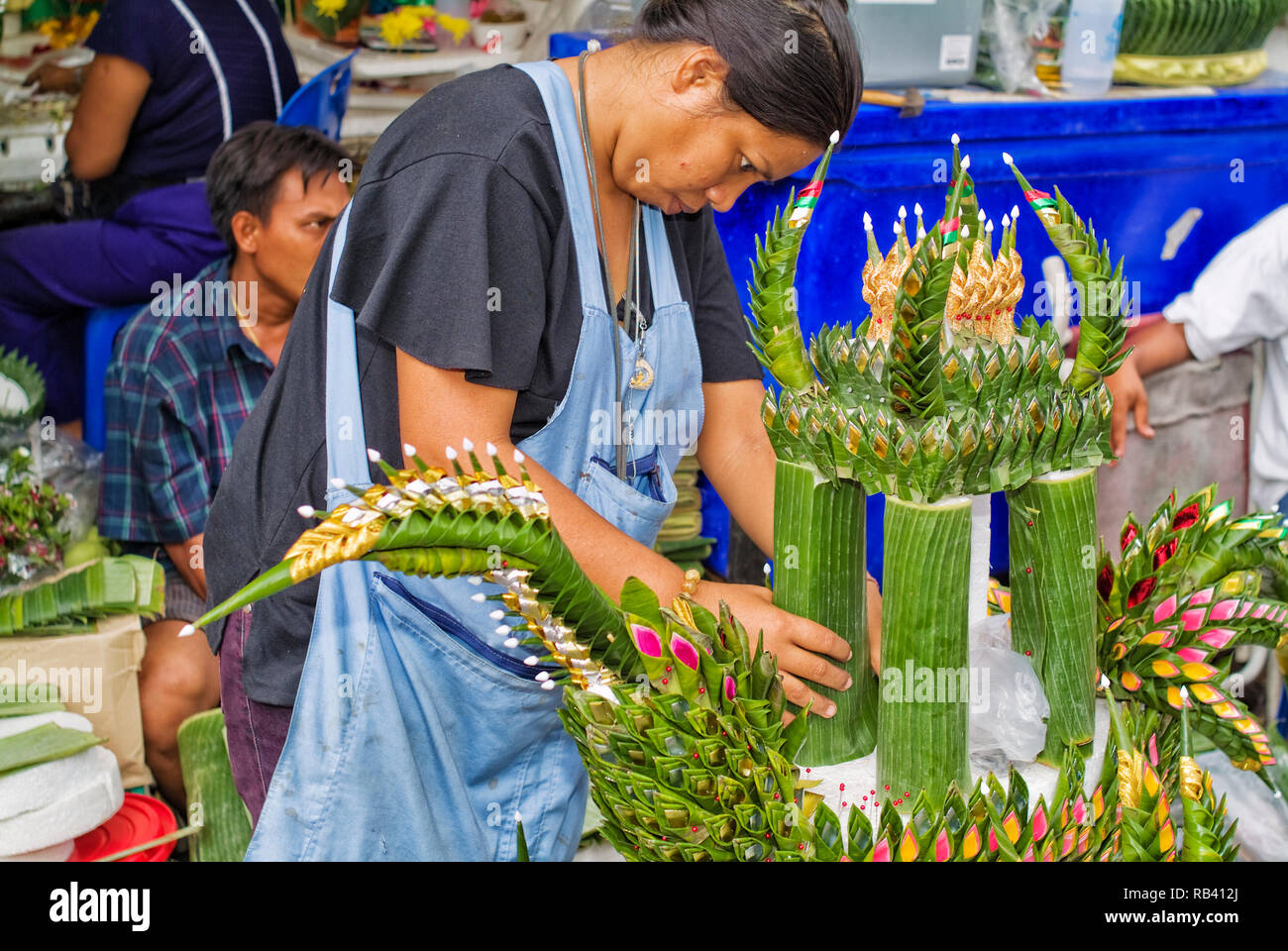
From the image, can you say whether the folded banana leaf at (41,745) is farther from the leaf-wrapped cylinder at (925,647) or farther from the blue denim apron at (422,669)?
the leaf-wrapped cylinder at (925,647)

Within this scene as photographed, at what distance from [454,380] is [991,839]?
72 cm

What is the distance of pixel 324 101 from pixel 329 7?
31cm

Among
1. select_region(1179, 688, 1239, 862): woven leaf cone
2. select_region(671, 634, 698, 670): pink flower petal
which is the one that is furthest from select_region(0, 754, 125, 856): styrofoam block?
A: select_region(1179, 688, 1239, 862): woven leaf cone

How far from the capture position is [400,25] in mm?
3186

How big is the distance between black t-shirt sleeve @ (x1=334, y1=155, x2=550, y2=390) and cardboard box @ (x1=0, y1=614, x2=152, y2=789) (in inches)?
58.6

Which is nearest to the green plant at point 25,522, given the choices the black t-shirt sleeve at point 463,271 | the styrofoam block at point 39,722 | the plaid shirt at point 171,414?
the plaid shirt at point 171,414

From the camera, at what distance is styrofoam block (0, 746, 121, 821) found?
2.07 m

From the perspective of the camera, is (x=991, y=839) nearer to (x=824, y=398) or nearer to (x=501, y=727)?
(x=824, y=398)

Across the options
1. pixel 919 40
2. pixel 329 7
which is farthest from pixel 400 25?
pixel 919 40

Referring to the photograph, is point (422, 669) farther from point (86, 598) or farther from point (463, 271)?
point (86, 598)

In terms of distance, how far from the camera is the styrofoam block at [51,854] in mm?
2072

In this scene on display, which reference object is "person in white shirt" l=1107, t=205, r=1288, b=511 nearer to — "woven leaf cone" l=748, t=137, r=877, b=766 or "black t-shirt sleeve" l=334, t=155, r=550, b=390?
"woven leaf cone" l=748, t=137, r=877, b=766

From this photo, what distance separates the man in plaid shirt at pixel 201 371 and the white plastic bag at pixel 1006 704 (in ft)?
5.90

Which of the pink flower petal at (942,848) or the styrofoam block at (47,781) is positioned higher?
the pink flower petal at (942,848)
